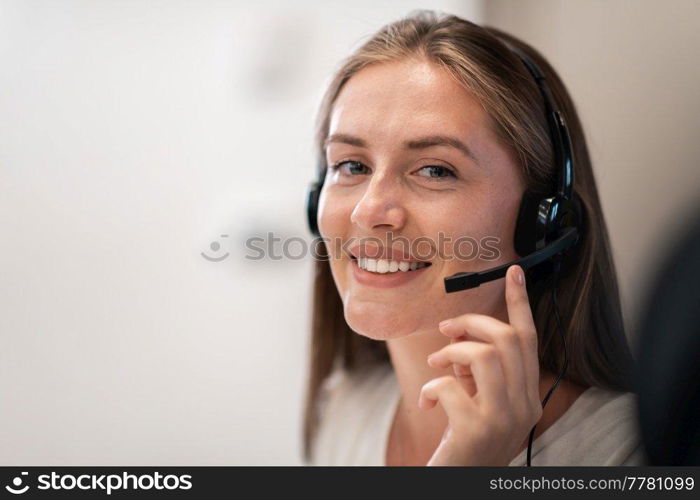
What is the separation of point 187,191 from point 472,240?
0.76m

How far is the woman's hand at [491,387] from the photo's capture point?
75cm

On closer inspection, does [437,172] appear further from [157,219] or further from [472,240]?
[157,219]

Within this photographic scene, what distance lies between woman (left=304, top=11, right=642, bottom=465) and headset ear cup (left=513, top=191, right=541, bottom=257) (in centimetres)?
1

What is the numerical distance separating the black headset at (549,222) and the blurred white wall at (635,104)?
0.71 ft

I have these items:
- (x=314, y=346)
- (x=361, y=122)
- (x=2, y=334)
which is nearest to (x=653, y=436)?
(x=361, y=122)

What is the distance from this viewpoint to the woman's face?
2.72 ft

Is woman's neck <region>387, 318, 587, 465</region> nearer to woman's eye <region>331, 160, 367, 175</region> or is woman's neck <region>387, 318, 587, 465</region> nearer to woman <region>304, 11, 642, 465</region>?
woman <region>304, 11, 642, 465</region>

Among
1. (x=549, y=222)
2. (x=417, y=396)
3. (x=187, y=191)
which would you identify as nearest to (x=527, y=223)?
(x=549, y=222)

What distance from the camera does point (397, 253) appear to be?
850mm

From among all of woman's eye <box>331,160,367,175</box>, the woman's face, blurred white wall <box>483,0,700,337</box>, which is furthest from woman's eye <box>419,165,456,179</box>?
blurred white wall <box>483,0,700,337</box>

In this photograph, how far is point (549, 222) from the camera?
0.82 m

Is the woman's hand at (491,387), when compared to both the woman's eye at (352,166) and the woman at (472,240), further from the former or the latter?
the woman's eye at (352,166)

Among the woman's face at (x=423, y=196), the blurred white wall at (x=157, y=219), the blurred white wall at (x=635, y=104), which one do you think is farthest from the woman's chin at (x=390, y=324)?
the blurred white wall at (x=157, y=219)

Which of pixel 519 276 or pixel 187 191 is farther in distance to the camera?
pixel 187 191
